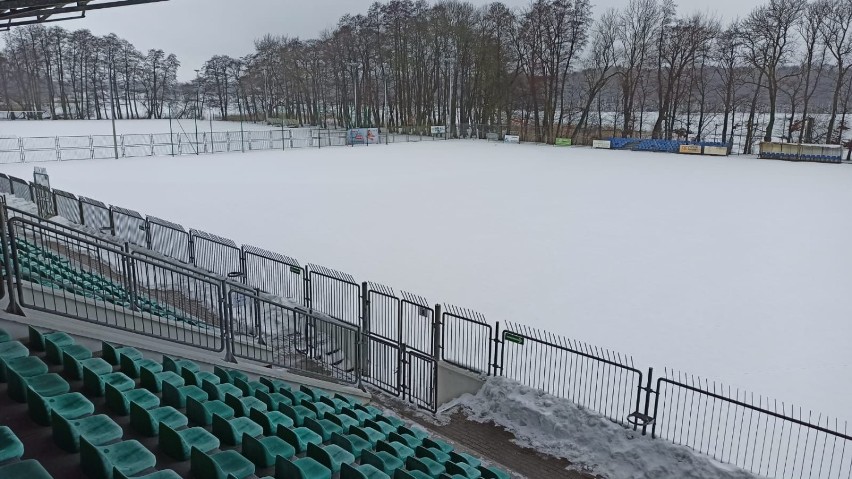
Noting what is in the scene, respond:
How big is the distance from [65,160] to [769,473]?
41.0 m

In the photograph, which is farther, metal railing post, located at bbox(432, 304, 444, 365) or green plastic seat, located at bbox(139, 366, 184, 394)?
metal railing post, located at bbox(432, 304, 444, 365)

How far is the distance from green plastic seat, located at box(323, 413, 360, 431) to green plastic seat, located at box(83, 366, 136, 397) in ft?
7.00

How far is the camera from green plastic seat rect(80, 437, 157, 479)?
13.0 feet

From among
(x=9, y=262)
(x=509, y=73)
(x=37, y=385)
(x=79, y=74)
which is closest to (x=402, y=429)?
(x=37, y=385)

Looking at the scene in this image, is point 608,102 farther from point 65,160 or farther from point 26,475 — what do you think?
point 26,475

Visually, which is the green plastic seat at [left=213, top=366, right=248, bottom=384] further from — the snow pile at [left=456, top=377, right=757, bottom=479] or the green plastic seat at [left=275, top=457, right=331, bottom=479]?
the snow pile at [left=456, top=377, right=757, bottom=479]

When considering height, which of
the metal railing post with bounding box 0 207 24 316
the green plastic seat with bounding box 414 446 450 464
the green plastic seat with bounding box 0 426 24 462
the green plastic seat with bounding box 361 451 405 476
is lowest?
the green plastic seat with bounding box 414 446 450 464

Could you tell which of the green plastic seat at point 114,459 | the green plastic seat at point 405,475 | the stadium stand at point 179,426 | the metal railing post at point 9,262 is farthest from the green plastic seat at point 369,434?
the metal railing post at point 9,262

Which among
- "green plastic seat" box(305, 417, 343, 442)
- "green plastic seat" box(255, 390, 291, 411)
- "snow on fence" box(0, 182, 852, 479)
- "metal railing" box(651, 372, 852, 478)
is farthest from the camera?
"snow on fence" box(0, 182, 852, 479)

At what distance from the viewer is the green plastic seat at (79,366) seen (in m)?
5.61

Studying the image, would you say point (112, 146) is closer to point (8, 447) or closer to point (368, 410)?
Result: point (368, 410)

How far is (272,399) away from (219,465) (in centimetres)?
224

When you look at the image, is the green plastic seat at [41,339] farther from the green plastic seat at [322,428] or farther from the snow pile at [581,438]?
the snow pile at [581,438]

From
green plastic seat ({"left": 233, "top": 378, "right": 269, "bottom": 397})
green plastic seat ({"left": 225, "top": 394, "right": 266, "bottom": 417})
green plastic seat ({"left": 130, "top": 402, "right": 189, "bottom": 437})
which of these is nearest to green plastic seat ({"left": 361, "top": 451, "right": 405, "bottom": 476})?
green plastic seat ({"left": 225, "top": 394, "right": 266, "bottom": 417})
